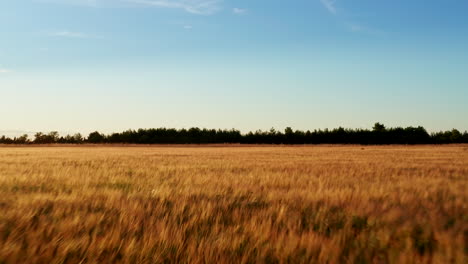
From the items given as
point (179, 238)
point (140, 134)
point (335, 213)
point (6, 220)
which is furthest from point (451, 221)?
point (140, 134)

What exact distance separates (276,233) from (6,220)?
2292 millimetres

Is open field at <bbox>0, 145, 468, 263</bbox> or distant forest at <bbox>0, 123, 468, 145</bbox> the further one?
distant forest at <bbox>0, 123, 468, 145</bbox>

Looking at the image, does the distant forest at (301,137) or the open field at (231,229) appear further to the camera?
the distant forest at (301,137)

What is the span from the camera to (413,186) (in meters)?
6.59

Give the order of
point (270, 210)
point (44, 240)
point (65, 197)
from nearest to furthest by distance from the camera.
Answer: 1. point (44, 240)
2. point (270, 210)
3. point (65, 197)

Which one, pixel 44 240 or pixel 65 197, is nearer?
pixel 44 240

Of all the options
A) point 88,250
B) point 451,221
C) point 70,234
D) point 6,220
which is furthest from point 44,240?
point 451,221

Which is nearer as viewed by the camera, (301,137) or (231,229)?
(231,229)

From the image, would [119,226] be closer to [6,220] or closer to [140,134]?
[6,220]

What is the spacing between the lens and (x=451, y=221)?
12.5ft

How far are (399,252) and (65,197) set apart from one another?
3.86 metres

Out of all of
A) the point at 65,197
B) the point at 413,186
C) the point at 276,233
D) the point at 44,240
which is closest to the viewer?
the point at 44,240

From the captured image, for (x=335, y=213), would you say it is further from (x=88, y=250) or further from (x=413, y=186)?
(x=413, y=186)

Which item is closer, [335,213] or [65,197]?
[335,213]
